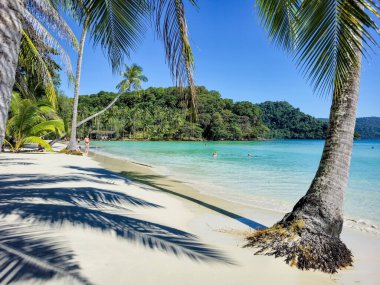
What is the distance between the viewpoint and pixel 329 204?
3.65 metres

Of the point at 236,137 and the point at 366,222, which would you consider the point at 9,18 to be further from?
the point at 236,137

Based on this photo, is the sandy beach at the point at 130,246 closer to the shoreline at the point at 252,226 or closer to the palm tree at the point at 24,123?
the shoreline at the point at 252,226

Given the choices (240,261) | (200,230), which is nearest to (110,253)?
(240,261)

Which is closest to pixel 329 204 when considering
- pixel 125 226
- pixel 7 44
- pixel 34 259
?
pixel 125 226

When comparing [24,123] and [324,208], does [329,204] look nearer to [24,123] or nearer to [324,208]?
[324,208]

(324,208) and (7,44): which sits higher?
(7,44)

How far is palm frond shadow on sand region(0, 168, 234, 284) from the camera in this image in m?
2.51

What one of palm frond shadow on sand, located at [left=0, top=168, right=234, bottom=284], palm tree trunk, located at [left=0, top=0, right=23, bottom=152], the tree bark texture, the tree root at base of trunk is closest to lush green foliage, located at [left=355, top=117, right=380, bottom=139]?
the tree bark texture

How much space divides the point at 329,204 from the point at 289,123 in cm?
14097

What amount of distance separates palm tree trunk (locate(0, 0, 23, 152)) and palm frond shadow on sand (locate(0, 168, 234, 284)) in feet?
4.29

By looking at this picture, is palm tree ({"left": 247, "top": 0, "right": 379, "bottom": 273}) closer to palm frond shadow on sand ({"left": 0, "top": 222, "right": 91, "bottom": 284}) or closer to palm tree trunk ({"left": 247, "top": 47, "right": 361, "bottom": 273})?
palm tree trunk ({"left": 247, "top": 47, "right": 361, "bottom": 273})

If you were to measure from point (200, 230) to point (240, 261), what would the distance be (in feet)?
4.45

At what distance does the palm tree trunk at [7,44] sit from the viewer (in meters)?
1.91

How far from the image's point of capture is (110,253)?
3043 millimetres
